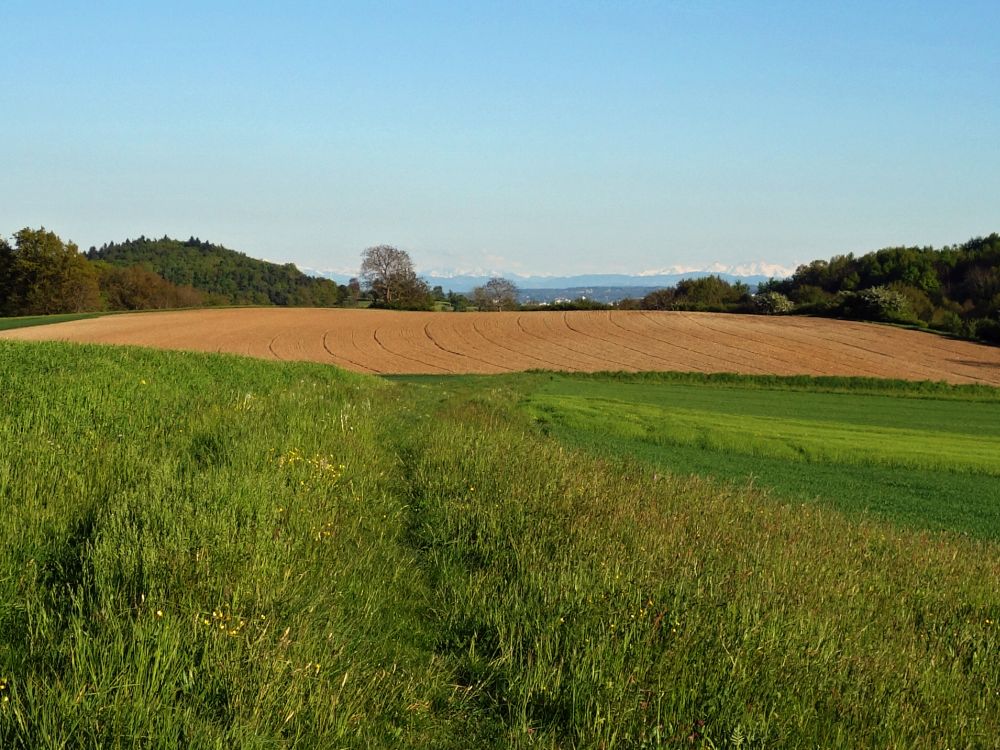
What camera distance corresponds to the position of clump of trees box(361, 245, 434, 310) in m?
93.4

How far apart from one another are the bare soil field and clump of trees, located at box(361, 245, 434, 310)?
87.1 feet

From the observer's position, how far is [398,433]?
12922mm

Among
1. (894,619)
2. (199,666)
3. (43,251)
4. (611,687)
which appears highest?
(43,251)

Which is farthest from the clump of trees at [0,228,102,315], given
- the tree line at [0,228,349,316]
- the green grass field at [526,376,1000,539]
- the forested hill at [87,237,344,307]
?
the green grass field at [526,376,1000,539]

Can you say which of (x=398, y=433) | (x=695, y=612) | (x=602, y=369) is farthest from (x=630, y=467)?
(x=602, y=369)

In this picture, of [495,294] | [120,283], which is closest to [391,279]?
[495,294]

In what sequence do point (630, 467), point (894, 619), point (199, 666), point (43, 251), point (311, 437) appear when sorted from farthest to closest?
point (43, 251) < point (630, 467) < point (311, 437) < point (894, 619) < point (199, 666)

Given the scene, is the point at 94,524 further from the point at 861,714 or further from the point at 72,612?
the point at 861,714

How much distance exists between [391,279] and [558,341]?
49.0 meters

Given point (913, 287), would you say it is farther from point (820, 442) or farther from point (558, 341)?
point (820, 442)

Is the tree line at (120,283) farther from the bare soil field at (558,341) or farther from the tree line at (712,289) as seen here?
the bare soil field at (558,341)

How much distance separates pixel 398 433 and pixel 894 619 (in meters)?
8.66

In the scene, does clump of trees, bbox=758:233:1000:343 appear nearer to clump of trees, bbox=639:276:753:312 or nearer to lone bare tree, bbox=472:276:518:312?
clump of trees, bbox=639:276:753:312

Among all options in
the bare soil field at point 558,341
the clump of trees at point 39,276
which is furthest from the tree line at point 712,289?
the bare soil field at point 558,341
